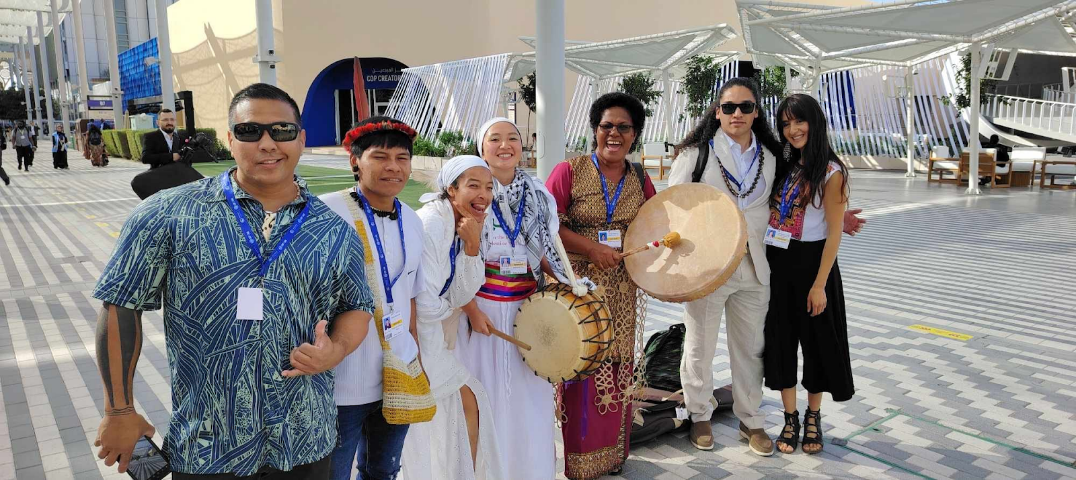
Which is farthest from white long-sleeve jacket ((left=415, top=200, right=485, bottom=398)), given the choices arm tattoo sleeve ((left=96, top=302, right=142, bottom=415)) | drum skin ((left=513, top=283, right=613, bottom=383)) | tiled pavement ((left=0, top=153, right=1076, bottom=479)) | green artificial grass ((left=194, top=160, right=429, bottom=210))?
green artificial grass ((left=194, top=160, right=429, bottom=210))

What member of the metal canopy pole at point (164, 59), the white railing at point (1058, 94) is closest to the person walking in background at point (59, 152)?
the metal canopy pole at point (164, 59)

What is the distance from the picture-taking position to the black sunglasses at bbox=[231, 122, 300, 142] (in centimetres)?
183

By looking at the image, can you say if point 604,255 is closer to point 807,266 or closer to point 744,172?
point 744,172

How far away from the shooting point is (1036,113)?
1058 inches

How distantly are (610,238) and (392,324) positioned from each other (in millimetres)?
1461

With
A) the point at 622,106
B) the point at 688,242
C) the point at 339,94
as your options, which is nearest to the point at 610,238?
the point at 688,242

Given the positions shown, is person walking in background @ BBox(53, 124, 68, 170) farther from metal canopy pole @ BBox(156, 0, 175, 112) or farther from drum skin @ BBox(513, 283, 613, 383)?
drum skin @ BBox(513, 283, 613, 383)

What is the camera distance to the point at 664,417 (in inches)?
156

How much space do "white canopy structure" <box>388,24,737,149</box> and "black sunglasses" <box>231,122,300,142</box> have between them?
16302 millimetres

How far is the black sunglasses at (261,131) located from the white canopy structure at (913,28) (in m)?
13.0

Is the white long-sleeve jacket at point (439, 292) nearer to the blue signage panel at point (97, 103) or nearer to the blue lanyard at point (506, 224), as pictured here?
the blue lanyard at point (506, 224)

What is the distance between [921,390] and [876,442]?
3.15 ft

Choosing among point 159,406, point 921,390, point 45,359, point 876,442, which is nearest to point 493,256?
point 876,442

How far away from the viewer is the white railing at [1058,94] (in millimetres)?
25855
